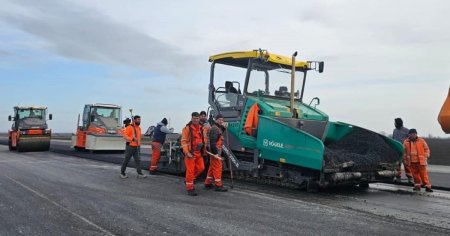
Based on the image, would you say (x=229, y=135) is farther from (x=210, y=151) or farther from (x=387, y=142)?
(x=387, y=142)

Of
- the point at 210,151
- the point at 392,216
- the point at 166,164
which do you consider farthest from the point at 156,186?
the point at 392,216

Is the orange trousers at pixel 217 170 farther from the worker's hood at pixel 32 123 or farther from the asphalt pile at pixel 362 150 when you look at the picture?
the worker's hood at pixel 32 123

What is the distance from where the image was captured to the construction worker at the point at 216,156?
28.4 ft

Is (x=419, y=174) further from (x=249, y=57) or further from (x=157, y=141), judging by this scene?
(x=157, y=141)

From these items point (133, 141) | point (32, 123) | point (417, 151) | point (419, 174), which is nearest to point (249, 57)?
point (133, 141)

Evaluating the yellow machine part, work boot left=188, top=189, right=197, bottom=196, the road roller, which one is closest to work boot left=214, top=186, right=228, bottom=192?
work boot left=188, top=189, right=197, bottom=196

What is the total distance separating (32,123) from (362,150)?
1721 centimetres

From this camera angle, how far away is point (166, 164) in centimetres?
1156

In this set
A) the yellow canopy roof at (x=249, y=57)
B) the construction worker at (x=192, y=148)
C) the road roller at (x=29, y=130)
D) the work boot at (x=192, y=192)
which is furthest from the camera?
the road roller at (x=29, y=130)

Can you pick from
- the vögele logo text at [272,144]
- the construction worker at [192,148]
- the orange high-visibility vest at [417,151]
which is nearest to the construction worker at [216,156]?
the construction worker at [192,148]

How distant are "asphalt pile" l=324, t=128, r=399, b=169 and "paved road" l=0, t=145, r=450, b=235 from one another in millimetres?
653

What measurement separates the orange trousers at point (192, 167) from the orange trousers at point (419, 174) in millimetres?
4675

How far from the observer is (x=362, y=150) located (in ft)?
30.8

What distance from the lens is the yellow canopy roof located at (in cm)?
971
